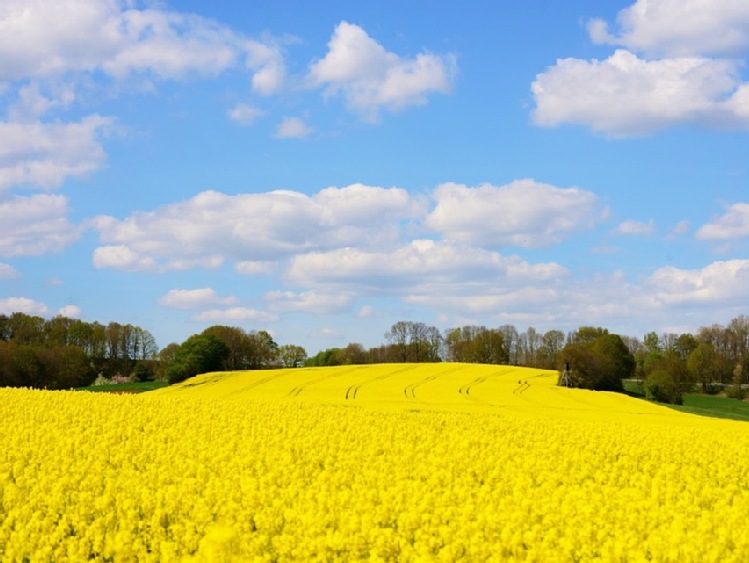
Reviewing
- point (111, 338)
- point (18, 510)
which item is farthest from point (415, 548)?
point (111, 338)

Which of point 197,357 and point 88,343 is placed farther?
point 88,343

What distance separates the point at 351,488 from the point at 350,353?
9576 cm

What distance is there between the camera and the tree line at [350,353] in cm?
7138

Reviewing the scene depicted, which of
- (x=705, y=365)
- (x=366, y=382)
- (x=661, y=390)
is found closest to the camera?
(x=366, y=382)

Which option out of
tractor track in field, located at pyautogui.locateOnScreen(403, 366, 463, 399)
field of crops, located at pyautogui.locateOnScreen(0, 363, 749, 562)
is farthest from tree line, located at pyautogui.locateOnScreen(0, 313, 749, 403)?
field of crops, located at pyautogui.locateOnScreen(0, 363, 749, 562)

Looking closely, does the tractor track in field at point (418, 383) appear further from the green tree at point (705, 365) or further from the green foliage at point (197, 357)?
the green tree at point (705, 365)

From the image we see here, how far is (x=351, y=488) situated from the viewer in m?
10.2

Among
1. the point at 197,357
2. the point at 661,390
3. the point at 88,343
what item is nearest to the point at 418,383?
the point at 661,390

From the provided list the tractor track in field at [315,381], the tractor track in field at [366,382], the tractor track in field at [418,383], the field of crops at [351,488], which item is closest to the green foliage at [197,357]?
the tractor track in field at [315,381]

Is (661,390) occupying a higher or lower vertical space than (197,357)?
lower

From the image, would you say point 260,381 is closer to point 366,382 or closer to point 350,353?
point 366,382

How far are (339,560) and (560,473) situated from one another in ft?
20.9

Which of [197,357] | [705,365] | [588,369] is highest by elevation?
[197,357]

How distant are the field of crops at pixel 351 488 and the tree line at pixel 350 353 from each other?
46.6m
